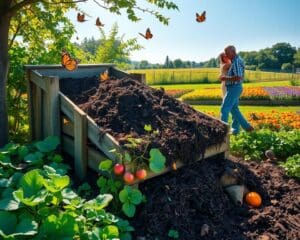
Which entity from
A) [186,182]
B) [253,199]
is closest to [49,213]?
[186,182]

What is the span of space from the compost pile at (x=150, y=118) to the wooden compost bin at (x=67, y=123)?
117mm

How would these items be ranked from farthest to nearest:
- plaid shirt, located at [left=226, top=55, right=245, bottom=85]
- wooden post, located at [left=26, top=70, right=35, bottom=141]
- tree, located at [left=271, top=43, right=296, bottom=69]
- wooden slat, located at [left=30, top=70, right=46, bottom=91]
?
1. tree, located at [left=271, top=43, right=296, bottom=69]
2. plaid shirt, located at [left=226, top=55, right=245, bottom=85]
3. wooden post, located at [left=26, top=70, right=35, bottom=141]
4. wooden slat, located at [left=30, top=70, right=46, bottom=91]

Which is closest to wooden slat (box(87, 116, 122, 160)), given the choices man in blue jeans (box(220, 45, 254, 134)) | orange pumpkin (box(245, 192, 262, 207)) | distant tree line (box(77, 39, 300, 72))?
orange pumpkin (box(245, 192, 262, 207))

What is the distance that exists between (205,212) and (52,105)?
1768mm

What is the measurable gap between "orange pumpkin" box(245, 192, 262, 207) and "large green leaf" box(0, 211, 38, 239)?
2196mm

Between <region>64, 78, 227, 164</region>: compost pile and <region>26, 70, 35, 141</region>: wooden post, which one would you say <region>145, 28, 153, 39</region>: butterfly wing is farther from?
<region>26, 70, 35, 141</region>: wooden post

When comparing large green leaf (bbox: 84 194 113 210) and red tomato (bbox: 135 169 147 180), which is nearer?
large green leaf (bbox: 84 194 113 210)

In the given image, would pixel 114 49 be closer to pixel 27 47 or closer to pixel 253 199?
pixel 27 47

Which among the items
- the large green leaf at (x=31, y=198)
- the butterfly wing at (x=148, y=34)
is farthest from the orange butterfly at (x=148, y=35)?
→ the large green leaf at (x=31, y=198)

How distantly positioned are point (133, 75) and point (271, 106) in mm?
12094

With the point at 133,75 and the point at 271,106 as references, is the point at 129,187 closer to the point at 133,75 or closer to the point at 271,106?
the point at 133,75

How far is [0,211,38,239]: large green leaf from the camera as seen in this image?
2033mm

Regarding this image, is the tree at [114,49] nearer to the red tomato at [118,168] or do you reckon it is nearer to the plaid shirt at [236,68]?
the plaid shirt at [236,68]

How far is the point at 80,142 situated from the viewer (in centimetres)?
335
